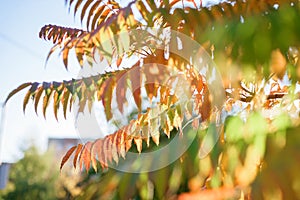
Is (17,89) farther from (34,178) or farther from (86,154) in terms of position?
(34,178)

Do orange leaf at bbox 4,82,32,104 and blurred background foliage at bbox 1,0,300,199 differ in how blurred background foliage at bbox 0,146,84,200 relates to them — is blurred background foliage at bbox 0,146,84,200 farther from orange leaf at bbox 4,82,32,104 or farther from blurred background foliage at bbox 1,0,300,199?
blurred background foliage at bbox 1,0,300,199

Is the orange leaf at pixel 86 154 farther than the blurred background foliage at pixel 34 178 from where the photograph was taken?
No

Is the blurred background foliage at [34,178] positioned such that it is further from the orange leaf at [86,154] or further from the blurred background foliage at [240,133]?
the blurred background foliage at [240,133]

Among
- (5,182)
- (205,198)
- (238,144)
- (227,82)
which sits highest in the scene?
(227,82)

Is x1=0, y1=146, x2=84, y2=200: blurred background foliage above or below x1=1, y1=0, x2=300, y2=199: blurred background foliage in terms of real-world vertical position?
below

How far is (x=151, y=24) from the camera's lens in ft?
4.24

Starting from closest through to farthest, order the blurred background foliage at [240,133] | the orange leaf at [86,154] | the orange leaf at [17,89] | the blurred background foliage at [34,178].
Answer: the blurred background foliage at [240,133], the orange leaf at [17,89], the orange leaf at [86,154], the blurred background foliage at [34,178]

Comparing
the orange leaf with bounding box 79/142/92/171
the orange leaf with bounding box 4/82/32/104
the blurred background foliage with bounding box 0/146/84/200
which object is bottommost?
the blurred background foliage with bounding box 0/146/84/200

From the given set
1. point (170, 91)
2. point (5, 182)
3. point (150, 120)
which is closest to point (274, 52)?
point (170, 91)

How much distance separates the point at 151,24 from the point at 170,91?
247mm

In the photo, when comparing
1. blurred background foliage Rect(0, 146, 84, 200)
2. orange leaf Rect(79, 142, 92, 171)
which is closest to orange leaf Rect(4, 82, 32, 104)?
orange leaf Rect(79, 142, 92, 171)

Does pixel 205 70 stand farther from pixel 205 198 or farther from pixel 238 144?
pixel 205 198

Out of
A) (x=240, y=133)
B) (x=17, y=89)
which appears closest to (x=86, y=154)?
(x=17, y=89)

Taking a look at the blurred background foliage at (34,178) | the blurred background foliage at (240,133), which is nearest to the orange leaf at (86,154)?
the blurred background foliage at (240,133)
